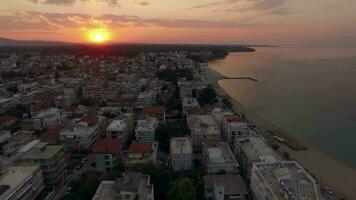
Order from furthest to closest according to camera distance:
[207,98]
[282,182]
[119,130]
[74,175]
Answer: [207,98] < [119,130] < [74,175] < [282,182]

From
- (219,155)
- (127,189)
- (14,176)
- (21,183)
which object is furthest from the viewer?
(219,155)

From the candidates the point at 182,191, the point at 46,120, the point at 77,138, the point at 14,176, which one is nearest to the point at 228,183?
the point at 182,191

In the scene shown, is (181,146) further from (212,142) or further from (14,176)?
(14,176)

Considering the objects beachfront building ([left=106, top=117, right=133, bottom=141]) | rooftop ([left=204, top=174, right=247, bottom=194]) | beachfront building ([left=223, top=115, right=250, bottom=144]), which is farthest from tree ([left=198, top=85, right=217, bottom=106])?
rooftop ([left=204, top=174, right=247, bottom=194])

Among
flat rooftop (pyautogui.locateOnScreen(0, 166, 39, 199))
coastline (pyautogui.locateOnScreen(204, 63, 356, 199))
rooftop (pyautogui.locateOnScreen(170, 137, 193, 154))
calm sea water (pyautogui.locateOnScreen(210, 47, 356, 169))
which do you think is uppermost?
flat rooftop (pyautogui.locateOnScreen(0, 166, 39, 199))

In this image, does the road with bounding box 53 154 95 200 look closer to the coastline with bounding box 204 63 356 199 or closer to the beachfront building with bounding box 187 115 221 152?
the beachfront building with bounding box 187 115 221 152

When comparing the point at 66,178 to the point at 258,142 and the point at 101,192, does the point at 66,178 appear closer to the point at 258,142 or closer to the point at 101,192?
the point at 101,192

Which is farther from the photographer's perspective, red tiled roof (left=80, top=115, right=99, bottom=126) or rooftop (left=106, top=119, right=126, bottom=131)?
red tiled roof (left=80, top=115, right=99, bottom=126)
